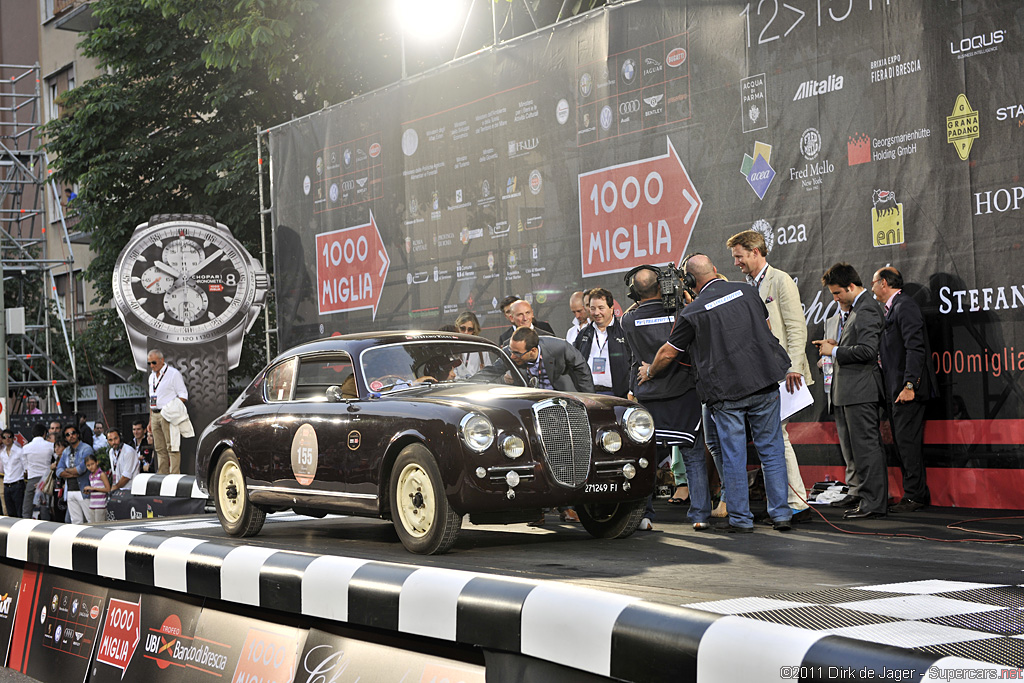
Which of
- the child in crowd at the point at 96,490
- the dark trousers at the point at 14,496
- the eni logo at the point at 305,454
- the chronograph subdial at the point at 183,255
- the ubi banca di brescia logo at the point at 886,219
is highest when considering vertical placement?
the chronograph subdial at the point at 183,255

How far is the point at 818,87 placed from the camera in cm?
981

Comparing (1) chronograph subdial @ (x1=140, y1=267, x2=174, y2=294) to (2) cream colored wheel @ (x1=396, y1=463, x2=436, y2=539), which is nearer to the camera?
(2) cream colored wheel @ (x1=396, y1=463, x2=436, y2=539)

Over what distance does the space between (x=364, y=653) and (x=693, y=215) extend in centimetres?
773

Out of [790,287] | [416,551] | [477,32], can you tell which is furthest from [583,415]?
[477,32]

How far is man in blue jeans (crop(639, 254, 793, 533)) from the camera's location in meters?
7.82

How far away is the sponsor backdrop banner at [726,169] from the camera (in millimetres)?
8727

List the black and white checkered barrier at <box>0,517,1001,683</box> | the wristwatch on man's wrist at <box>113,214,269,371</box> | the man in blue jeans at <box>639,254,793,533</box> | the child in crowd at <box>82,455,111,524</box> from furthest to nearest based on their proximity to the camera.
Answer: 1. the child in crowd at <box>82,455,111,524</box>
2. the wristwatch on man's wrist at <box>113,214,269,371</box>
3. the man in blue jeans at <box>639,254,793,533</box>
4. the black and white checkered barrier at <box>0,517,1001,683</box>

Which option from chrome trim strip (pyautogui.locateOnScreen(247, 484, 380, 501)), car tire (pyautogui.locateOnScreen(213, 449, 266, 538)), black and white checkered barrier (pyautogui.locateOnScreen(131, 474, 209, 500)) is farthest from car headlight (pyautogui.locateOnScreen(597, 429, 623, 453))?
black and white checkered barrier (pyautogui.locateOnScreen(131, 474, 209, 500))

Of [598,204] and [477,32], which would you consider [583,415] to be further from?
[477,32]

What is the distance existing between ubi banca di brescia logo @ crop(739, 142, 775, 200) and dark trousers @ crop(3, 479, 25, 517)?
52.5 feet

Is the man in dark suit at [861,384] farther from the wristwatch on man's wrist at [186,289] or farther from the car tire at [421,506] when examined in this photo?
the wristwatch on man's wrist at [186,289]

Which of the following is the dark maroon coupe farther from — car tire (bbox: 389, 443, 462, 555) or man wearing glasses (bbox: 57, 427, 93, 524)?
man wearing glasses (bbox: 57, 427, 93, 524)

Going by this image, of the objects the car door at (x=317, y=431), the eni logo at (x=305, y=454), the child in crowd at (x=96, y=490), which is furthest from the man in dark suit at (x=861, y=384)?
the child in crowd at (x=96, y=490)

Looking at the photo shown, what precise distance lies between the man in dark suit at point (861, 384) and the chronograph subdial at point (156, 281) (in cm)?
1006
